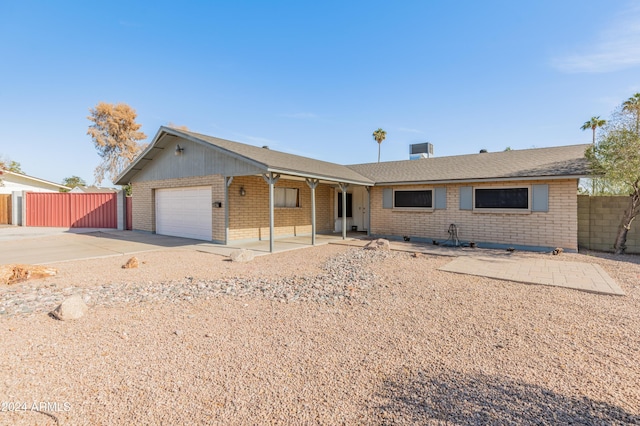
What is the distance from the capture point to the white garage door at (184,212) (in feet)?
38.7

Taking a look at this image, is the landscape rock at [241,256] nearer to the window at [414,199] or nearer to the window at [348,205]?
the window at [414,199]

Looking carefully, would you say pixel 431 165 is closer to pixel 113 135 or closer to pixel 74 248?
pixel 74 248

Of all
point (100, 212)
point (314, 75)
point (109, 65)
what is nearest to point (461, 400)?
point (314, 75)

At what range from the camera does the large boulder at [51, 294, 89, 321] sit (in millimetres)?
4004

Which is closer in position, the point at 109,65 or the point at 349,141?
the point at 109,65

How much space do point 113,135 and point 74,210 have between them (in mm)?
19749

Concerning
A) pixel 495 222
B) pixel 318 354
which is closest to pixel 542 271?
pixel 495 222

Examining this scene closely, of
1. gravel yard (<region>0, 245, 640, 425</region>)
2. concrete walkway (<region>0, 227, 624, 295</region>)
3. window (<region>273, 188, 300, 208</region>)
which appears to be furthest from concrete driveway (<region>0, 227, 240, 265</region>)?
window (<region>273, 188, 300, 208</region>)

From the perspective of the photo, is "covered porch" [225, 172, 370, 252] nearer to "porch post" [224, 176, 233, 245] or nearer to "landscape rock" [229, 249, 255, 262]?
"porch post" [224, 176, 233, 245]

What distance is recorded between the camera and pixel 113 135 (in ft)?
108

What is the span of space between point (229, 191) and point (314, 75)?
27.1 feet

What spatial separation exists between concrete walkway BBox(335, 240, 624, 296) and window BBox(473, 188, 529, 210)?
1.92 meters

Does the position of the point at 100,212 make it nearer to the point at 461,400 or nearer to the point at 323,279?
the point at 323,279

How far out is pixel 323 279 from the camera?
6.18m
